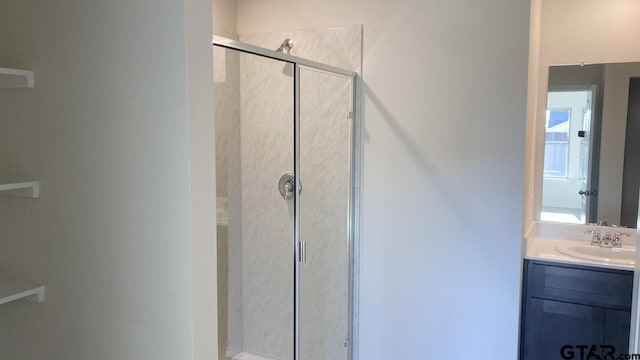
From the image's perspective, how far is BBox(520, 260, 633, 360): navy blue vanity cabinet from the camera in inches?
97.3

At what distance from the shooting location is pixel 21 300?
1.61m

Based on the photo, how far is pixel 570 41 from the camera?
2924mm

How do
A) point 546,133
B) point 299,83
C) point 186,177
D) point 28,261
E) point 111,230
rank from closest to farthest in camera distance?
point 186,177, point 111,230, point 28,261, point 299,83, point 546,133

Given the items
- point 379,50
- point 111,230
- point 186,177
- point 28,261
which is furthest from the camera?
point 379,50

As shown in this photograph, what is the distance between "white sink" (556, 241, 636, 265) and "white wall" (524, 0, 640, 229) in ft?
0.88

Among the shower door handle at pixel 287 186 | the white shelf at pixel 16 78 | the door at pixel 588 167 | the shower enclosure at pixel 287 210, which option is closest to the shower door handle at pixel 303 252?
the shower enclosure at pixel 287 210

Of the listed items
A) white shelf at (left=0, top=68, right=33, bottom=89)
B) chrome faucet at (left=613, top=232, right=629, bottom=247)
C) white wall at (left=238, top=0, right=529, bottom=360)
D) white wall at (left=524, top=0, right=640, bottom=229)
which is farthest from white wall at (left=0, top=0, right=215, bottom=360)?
chrome faucet at (left=613, top=232, right=629, bottom=247)

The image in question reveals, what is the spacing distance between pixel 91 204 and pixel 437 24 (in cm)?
196

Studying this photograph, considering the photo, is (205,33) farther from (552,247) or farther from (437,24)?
(552,247)

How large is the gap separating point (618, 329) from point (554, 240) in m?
0.68

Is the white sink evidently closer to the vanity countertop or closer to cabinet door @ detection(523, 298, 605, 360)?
the vanity countertop

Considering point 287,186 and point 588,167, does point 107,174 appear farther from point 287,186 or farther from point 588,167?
point 588,167

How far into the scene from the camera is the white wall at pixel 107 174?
133cm

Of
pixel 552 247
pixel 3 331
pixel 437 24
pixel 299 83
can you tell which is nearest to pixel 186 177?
pixel 3 331
